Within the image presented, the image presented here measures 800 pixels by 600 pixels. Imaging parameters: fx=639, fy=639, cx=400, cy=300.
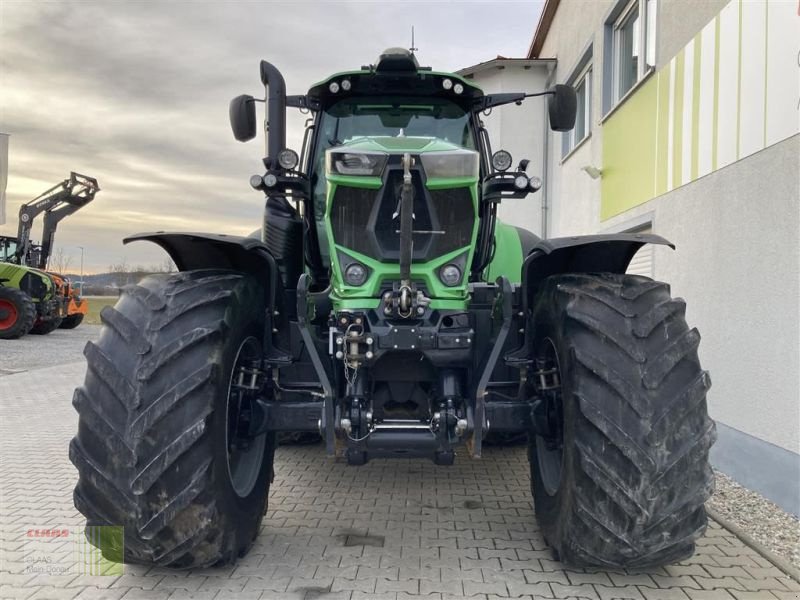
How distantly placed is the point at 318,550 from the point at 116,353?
151cm

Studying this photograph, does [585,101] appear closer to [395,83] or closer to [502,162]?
[395,83]

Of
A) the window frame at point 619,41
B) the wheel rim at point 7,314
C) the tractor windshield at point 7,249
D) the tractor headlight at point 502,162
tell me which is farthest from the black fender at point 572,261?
the tractor windshield at point 7,249

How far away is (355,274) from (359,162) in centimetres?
57

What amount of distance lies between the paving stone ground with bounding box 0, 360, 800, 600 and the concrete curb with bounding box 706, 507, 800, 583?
0.04 metres

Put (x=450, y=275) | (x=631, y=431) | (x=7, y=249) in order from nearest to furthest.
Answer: (x=631, y=431) < (x=450, y=275) < (x=7, y=249)

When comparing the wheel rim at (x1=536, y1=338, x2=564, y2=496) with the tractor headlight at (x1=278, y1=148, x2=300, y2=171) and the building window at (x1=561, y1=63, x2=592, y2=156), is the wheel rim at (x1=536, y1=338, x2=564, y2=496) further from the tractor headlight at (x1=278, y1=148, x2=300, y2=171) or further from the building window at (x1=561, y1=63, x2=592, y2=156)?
the building window at (x1=561, y1=63, x2=592, y2=156)

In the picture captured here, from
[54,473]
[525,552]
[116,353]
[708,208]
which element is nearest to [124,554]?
[116,353]

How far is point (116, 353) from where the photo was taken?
2.86 meters

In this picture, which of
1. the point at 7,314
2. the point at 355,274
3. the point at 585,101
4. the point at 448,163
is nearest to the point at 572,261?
the point at 448,163

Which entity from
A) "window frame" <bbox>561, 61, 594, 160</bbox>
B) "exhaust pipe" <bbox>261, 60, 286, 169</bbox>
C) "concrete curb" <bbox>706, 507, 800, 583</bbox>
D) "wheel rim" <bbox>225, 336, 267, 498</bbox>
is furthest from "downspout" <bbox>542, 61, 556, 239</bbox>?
"wheel rim" <bbox>225, 336, 267, 498</bbox>

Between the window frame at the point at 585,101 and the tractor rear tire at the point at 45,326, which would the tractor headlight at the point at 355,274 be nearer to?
the window frame at the point at 585,101

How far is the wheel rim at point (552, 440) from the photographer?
324cm

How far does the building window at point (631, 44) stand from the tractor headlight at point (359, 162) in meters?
5.17

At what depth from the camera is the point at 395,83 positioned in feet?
13.0
